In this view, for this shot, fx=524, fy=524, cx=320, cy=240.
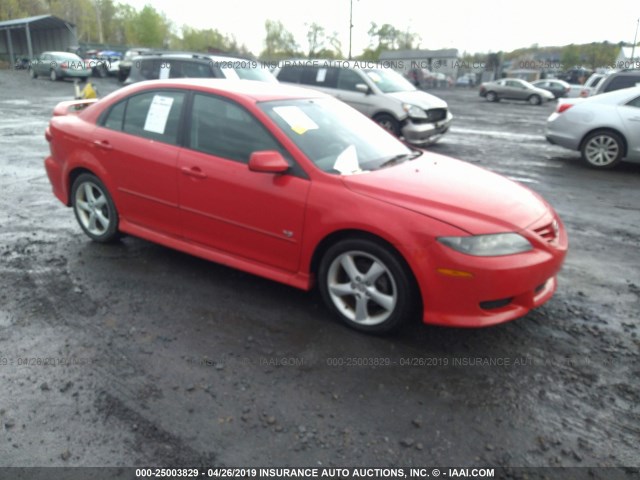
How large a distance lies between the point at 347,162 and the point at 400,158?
0.64 metres

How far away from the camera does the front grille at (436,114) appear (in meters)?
11.4

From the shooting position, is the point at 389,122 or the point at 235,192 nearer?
the point at 235,192

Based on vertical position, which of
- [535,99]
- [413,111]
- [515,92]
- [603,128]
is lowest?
[535,99]

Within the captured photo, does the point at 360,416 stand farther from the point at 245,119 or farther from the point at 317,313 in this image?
the point at 245,119

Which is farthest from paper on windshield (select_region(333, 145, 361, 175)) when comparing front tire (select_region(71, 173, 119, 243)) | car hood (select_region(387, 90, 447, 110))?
car hood (select_region(387, 90, 447, 110))

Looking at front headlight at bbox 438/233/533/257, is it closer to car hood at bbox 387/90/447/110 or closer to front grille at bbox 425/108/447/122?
car hood at bbox 387/90/447/110

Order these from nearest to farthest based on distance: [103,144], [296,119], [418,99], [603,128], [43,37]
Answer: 1. [296,119]
2. [103,144]
3. [603,128]
4. [418,99]
5. [43,37]

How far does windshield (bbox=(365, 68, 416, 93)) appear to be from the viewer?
38.8ft

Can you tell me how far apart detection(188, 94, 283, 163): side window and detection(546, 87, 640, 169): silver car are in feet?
25.5

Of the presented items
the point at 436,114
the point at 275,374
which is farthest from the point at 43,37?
the point at 275,374

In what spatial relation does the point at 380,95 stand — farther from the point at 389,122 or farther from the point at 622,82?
the point at 622,82

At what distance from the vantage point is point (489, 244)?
326 cm

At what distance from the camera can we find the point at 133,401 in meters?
2.92

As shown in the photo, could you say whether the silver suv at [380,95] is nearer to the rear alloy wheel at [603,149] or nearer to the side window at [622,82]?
the rear alloy wheel at [603,149]
